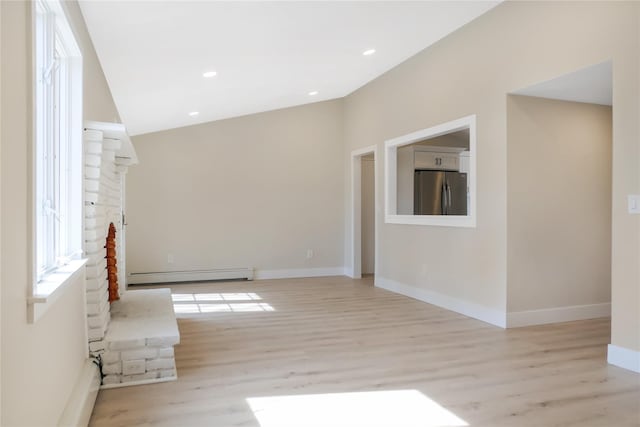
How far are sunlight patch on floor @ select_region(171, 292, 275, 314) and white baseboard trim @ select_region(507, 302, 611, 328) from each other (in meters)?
2.45

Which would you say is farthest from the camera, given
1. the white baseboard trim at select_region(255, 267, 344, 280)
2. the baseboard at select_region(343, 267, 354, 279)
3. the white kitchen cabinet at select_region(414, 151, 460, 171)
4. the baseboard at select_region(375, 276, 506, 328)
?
the baseboard at select_region(343, 267, 354, 279)

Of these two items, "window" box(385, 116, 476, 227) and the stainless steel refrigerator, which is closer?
"window" box(385, 116, 476, 227)

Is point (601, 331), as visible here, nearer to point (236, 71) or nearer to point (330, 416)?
point (330, 416)

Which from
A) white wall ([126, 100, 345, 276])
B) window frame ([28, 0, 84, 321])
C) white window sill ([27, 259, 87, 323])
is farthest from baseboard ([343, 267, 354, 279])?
white window sill ([27, 259, 87, 323])

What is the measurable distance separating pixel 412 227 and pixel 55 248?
164 inches

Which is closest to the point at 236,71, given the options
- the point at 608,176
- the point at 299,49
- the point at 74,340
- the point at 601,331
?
the point at 299,49

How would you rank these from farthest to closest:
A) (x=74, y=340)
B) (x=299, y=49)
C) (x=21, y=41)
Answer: (x=299, y=49)
(x=74, y=340)
(x=21, y=41)

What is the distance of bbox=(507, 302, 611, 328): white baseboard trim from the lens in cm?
403

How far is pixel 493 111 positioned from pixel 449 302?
2.02m

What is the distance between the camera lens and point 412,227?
554 cm

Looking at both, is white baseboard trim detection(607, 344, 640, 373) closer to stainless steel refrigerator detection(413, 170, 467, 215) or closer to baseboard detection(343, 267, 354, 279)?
stainless steel refrigerator detection(413, 170, 467, 215)

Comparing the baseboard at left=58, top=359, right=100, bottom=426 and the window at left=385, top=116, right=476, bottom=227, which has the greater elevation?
the window at left=385, top=116, right=476, bottom=227

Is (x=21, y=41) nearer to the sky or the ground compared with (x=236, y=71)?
nearer to the ground

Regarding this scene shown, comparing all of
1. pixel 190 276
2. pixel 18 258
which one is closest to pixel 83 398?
pixel 18 258
